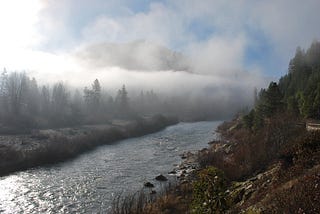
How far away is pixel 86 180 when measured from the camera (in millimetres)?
47969

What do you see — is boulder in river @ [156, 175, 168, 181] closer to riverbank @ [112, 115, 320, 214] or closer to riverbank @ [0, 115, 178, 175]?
riverbank @ [112, 115, 320, 214]

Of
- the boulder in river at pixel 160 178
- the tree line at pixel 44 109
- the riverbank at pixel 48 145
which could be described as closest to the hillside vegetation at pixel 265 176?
the boulder in river at pixel 160 178

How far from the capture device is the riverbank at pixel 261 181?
533 inches

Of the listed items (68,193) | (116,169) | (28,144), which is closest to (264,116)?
(116,169)

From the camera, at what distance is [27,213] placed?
34.5m

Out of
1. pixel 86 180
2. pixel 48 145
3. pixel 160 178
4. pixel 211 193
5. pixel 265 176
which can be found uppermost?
pixel 211 193

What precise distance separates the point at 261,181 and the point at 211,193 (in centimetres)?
1283

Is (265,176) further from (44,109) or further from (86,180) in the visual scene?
(44,109)

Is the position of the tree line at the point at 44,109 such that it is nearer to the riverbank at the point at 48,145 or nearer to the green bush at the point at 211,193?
the riverbank at the point at 48,145

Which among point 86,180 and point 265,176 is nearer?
point 265,176

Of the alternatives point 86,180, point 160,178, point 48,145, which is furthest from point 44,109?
point 160,178

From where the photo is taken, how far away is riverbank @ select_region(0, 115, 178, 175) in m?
57.2

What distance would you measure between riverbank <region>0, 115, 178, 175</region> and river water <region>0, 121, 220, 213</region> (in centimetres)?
299

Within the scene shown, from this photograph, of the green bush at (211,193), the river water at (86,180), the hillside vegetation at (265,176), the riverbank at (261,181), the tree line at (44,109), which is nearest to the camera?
the riverbank at (261,181)
